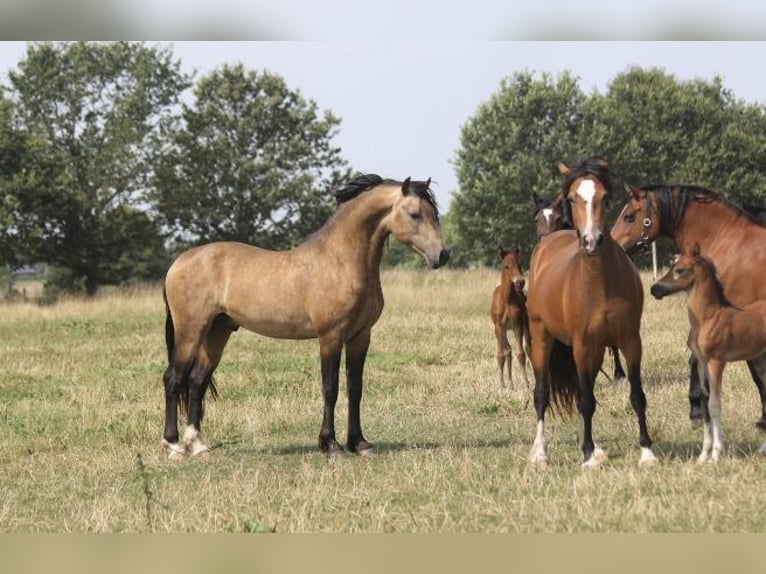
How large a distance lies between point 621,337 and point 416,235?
2.21 metres

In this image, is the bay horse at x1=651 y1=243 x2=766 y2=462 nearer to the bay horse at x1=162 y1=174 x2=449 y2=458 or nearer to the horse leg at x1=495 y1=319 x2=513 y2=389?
the bay horse at x1=162 y1=174 x2=449 y2=458

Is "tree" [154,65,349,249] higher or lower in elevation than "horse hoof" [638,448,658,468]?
higher

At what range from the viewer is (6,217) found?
34875 mm

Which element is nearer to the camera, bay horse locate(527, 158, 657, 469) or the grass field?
the grass field

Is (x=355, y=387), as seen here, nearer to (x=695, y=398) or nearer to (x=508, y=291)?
(x=695, y=398)

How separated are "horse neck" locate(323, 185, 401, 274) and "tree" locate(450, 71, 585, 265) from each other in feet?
113

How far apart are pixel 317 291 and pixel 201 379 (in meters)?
1.64

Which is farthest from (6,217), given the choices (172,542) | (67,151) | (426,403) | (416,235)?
(172,542)

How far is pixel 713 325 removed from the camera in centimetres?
801

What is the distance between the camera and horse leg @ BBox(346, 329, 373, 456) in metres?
9.27

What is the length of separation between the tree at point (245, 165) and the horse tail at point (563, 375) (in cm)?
3340

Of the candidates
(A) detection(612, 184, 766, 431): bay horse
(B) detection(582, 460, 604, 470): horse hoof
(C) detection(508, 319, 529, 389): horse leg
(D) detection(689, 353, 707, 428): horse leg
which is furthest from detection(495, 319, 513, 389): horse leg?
(B) detection(582, 460, 604, 470): horse hoof

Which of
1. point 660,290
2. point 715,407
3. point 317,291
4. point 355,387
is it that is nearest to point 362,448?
point 355,387

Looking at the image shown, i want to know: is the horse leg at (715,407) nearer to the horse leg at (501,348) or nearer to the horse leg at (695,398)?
the horse leg at (695,398)
